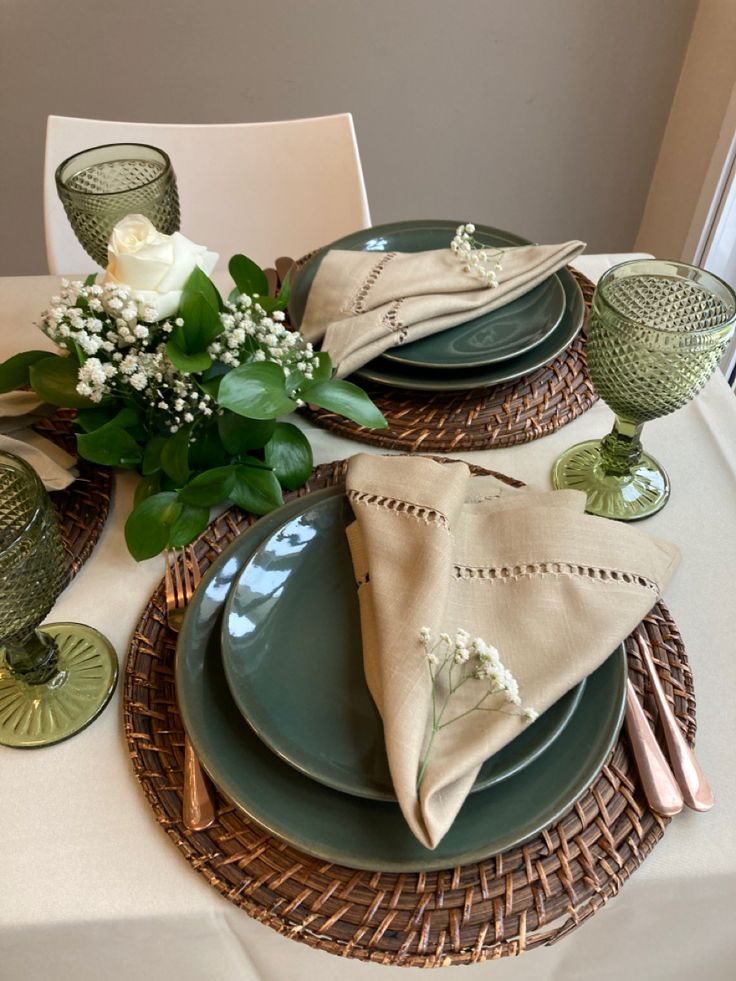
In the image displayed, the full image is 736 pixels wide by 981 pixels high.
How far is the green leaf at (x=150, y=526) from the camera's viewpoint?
634mm

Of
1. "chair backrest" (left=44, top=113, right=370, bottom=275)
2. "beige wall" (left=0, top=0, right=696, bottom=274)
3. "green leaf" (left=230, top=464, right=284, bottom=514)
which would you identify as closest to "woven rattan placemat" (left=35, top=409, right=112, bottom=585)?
"green leaf" (left=230, top=464, right=284, bottom=514)

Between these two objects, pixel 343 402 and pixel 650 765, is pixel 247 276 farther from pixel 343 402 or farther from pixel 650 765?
pixel 650 765

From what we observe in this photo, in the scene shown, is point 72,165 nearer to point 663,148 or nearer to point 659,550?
point 659,550

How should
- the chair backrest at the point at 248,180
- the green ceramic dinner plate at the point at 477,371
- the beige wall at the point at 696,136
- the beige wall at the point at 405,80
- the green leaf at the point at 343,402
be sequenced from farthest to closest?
the beige wall at the point at 405,80 → the beige wall at the point at 696,136 → the chair backrest at the point at 248,180 → the green ceramic dinner plate at the point at 477,371 → the green leaf at the point at 343,402

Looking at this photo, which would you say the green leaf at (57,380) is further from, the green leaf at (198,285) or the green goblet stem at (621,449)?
the green goblet stem at (621,449)

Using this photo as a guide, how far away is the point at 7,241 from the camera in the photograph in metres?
1.96

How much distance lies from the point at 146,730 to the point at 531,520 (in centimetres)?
29

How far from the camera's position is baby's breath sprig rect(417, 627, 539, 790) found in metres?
0.47

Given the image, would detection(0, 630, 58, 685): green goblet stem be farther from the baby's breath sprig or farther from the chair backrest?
the chair backrest

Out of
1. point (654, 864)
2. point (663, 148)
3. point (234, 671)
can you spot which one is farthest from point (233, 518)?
point (663, 148)

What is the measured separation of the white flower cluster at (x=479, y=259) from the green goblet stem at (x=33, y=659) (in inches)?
20.6

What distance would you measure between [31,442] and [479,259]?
0.47 metres

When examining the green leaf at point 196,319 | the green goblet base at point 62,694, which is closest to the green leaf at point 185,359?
the green leaf at point 196,319

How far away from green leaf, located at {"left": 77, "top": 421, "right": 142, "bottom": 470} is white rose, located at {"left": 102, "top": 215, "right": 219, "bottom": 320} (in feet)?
0.35
